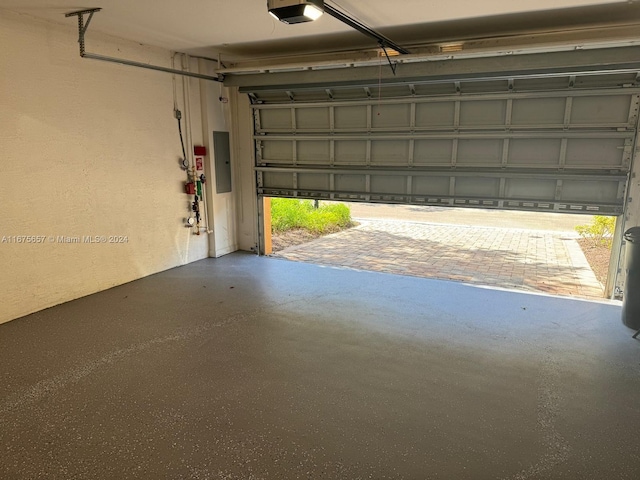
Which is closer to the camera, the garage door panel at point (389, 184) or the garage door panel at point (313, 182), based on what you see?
the garage door panel at point (389, 184)

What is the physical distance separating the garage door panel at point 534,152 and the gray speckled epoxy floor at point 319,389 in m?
1.65

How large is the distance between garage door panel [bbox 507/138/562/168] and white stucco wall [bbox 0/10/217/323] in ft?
14.9

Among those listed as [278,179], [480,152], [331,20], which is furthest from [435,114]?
[278,179]

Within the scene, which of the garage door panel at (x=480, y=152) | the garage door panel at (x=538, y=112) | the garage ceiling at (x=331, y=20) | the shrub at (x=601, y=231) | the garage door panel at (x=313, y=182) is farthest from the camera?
the shrub at (x=601, y=231)

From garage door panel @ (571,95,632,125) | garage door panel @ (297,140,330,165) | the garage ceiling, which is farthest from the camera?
garage door panel @ (297,140,330,165)

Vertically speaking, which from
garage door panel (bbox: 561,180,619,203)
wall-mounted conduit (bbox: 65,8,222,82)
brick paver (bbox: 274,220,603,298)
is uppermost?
wall-mounted conduit (bbox: 65,8,222,82)

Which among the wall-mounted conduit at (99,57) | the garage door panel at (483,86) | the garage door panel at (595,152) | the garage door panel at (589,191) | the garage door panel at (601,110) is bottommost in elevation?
the garage door panel at (589,191)

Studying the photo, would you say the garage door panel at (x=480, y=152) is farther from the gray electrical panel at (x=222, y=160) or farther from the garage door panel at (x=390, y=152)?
the gray electrical panel at (x=222, y=160)

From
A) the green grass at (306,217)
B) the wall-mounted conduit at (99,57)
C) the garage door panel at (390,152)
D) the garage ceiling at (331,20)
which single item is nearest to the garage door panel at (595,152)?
the garage ceiling at (331,20)

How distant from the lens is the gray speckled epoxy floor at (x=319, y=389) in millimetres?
2416

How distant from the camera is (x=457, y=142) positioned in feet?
18.1

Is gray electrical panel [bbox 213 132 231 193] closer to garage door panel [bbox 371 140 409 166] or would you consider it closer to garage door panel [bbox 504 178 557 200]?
garage door panel [bbox 371 140 409 166]

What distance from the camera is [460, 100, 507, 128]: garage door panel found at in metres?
5.22

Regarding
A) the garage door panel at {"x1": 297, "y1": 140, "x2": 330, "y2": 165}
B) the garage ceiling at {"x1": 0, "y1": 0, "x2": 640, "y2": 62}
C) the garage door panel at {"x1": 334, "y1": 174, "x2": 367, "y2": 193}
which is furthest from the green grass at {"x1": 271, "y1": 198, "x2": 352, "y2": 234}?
the garage ceiling at {"x1": 0, "y1": 0, "x2": 640, "y2": 62}
